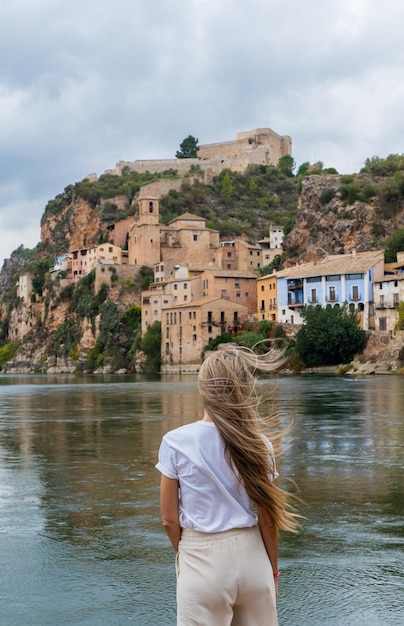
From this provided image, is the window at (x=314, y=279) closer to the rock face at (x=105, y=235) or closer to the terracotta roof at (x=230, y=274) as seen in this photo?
the rock face at (x=105, y=235)

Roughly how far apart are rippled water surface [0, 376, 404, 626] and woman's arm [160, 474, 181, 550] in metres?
3.02

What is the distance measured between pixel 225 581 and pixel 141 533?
692 centimetres

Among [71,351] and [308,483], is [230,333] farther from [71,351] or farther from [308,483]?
[308,483]

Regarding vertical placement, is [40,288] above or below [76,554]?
above

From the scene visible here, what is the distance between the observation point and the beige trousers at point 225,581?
421 cm

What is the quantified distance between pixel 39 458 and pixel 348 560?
35.6 ft

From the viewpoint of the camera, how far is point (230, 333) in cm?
9056

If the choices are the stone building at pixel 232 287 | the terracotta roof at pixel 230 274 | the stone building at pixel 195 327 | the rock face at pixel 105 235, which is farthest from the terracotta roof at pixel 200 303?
the rock face at pixel 105 235

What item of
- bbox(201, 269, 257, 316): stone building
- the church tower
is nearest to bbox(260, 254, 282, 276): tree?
bbox(201, 269, 257, 316): stone building

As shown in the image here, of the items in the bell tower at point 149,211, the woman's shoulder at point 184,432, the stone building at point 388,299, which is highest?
the bell tower at point 149,211

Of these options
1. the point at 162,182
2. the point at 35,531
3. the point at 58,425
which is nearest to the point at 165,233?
the point at 162,182

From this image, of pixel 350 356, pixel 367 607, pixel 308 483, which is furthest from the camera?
pixel 350 356

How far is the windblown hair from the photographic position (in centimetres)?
439

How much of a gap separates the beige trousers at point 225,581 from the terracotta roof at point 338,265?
76361 millimetres
